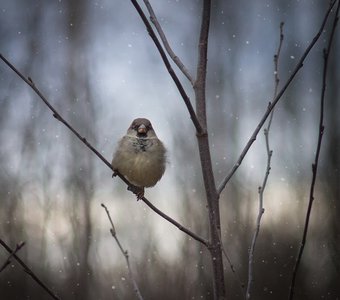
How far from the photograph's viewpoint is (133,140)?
7.20ft

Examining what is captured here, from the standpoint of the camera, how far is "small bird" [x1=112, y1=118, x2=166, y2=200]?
212 cm

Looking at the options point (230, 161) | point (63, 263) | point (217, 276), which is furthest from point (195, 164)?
point (217, 276)

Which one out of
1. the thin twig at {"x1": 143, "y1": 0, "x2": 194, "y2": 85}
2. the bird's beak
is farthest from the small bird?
the thin twig at {"x1": 143, "y1": 0, "x2": 194, "y2": 85}

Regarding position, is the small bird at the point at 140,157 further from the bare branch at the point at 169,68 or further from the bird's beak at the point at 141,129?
the bare branch at the point at 169,68

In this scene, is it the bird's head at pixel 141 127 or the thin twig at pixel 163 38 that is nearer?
the thin twig at pixel 163 38

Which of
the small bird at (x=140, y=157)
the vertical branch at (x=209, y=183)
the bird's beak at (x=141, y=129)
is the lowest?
the vertical branch at (x=209, y=183)

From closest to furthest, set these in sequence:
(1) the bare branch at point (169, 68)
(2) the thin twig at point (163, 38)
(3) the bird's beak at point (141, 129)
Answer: (1) the bare branch at point (169, 68)
(2) the thin twig at point (163, 38)
(3) the bird's beak at point (141, 129)

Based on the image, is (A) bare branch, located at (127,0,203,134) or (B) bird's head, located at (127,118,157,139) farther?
(B) bird's head, located at (127,118,157,139)

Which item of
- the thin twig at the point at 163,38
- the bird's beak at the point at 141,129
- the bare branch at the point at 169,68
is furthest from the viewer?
the bird's beak at the point at 141,129

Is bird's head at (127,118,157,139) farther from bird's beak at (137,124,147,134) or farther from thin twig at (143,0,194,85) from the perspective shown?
thin twig at (143,0,194,85)

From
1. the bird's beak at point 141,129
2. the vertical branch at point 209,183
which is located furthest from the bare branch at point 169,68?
the bird's beak at point 141,129

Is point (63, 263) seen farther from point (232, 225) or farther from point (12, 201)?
point (232, 225)

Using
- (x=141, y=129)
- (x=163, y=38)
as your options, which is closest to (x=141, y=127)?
(x=141, y=129)

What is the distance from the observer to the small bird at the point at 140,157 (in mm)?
2117
